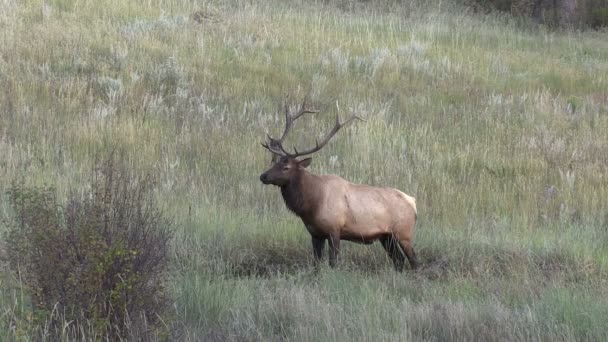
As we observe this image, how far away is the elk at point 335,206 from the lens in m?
6.83

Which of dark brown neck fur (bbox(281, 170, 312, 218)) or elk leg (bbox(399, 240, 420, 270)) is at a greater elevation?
dark brown neck fur (bbox(281, 170, 312, 218))

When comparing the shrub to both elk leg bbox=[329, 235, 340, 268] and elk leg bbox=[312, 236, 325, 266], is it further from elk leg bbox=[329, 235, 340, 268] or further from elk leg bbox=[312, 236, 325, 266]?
elk leg bbox=[312, 236, 325, 266]

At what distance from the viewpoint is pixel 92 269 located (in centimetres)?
493

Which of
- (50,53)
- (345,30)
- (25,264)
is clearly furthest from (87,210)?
(345,30)

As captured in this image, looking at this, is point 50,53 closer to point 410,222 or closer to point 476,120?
point 476,120

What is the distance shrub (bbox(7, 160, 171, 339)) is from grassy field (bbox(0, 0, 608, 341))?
23 centimetres

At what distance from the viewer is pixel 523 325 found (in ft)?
16.9

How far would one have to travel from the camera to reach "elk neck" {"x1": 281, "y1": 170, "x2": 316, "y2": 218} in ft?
22.4

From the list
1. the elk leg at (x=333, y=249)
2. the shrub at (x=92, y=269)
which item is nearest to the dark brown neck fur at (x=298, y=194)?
the elk leg at (x=333, y=249)

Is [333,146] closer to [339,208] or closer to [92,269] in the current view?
[339,208]

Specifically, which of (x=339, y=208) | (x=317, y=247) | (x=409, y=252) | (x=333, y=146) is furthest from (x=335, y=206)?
(x=333, y=146)

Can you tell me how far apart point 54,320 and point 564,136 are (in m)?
8.11

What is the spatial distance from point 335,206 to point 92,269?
236 cm

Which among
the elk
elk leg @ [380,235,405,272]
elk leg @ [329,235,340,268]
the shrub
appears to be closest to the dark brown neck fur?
the elk
